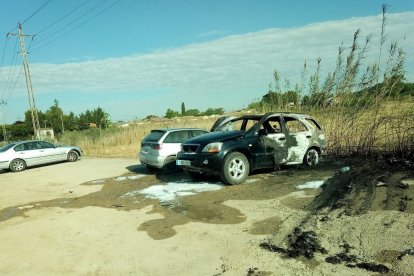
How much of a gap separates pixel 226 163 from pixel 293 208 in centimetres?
258

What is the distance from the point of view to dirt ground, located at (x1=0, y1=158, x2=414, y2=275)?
484cm

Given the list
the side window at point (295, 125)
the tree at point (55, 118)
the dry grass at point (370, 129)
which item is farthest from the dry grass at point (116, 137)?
the tree at point (55, 118)

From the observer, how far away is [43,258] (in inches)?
220

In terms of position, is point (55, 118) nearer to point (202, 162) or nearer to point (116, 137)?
point (116, 137)

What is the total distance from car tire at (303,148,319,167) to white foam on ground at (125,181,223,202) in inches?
114

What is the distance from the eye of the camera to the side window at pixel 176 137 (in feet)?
40.9

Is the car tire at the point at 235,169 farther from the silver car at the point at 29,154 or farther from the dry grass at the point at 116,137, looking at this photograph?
the dry grass at the point at 116,137

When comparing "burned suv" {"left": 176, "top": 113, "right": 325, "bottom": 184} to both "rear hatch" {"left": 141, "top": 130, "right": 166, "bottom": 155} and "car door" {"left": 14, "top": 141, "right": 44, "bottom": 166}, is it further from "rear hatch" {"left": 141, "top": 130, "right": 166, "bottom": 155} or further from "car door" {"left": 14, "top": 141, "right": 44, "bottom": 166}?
"car door" {"left": 14, "top": 141, "right": 44, "bottom": 166}

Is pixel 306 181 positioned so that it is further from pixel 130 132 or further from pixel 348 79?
pixel 130 132

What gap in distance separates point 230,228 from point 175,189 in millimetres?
3576

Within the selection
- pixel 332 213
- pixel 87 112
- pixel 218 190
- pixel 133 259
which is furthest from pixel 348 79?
pixel 87 112

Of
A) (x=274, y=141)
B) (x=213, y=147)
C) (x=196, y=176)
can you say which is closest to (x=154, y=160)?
(x=196, y=176)

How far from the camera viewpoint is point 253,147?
972cm

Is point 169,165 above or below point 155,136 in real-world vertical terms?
below
